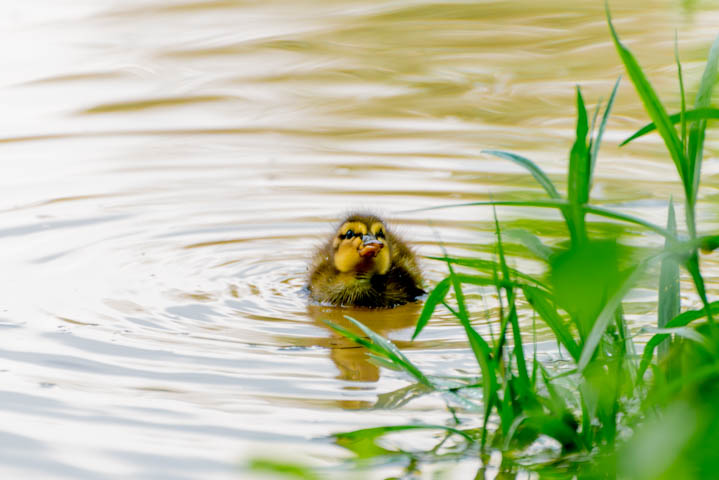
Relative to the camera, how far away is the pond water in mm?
3281

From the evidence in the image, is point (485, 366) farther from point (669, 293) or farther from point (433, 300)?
point (669, 293)

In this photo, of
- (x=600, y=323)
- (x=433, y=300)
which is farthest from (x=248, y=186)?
(x=600, y=323)

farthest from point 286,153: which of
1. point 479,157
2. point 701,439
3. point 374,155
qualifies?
point 701,439

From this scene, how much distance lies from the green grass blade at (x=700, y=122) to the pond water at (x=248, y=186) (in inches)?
17.7

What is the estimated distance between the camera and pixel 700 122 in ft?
9.07

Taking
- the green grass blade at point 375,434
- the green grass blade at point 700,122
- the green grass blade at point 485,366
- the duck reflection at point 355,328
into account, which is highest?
the green grass blade at point 700,122

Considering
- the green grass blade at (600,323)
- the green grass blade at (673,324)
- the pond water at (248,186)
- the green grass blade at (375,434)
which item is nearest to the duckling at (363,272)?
the pond water at (248,186)

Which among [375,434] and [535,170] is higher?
[535,170]

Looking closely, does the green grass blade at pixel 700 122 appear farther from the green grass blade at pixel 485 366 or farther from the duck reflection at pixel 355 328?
the duck reflection at pixel 355 328

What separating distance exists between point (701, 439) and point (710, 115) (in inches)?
48.1

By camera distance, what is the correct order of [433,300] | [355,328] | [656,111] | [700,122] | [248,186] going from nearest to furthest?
[656,111] < [700,122] < [433,300] < [355,328] < [248,186]

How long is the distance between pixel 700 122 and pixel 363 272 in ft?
9.05

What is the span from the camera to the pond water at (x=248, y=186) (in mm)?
3281

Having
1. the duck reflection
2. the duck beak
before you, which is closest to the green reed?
the duck reflection
